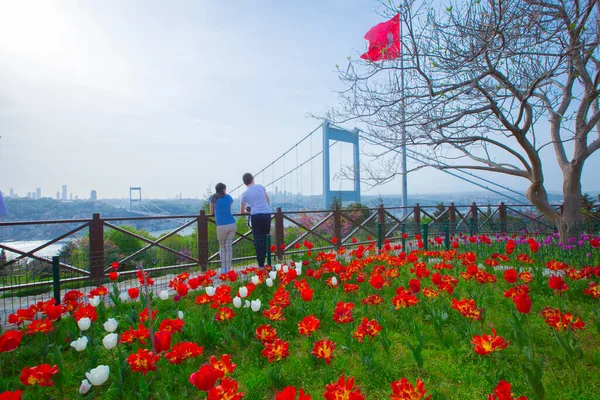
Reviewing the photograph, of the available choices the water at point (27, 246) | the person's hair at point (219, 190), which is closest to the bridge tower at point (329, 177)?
the person's hair at point (219, 190)

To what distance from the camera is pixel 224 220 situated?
4770mm

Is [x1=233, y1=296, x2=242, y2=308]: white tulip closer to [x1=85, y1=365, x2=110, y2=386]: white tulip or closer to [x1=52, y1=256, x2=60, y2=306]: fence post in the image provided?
[x1=85, y1=365, x2=110, y2=386]: white tulip

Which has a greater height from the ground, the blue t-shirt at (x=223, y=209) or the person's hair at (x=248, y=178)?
the person's hair at (x=248, y=178)

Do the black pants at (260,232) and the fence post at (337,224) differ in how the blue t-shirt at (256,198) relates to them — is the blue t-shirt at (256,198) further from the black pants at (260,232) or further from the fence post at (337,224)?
the fence post at (337,224)

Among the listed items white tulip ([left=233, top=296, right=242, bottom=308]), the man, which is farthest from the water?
white tulip ([left=233, top=296, right=242, bottom=308])

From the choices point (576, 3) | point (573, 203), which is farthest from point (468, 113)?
point (573, 203)

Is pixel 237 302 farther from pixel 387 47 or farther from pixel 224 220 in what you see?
pixel 387 47

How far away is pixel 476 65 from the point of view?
184 inches

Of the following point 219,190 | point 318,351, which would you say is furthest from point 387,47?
point 318,351

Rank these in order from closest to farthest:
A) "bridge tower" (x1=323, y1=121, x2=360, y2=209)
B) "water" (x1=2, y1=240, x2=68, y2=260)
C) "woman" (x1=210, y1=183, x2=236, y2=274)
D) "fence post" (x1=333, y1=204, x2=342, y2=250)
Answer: "water" (x1=2, y1=240, x2=68, y2=260) → "woman" (x1=210, y1=183, x2=236, y2=274) → "fence post" (x1=333, y1=204, x2=342, y2=250) → "bridge tower" (x1=323, y1=121, x2=360, y2=209)

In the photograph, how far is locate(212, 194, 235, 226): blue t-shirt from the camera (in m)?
4.73

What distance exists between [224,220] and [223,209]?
0.14 metres

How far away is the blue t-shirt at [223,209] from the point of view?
4.73 m


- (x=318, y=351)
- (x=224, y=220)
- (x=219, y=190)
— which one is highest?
(x=219, y=190)
